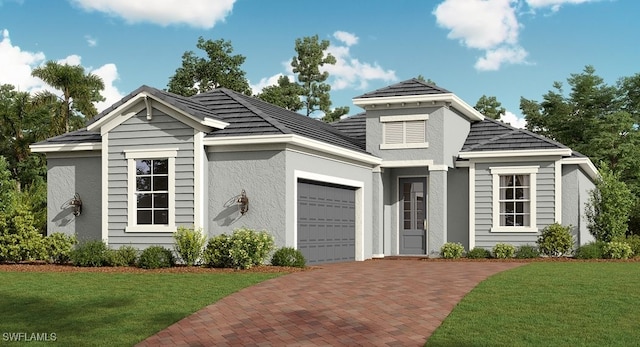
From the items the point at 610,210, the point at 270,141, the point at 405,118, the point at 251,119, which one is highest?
the point at 405,118

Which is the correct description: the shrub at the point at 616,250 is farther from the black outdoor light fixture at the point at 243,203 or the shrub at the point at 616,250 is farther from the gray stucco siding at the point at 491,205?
the black outdoor light fixture at the point at 243,203

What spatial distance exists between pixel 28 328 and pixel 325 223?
10.8 metres

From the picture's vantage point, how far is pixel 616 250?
70.1 ft

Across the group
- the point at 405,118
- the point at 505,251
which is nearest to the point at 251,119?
the point at 405,118

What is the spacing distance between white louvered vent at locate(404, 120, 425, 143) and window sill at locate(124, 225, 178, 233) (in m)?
8.35

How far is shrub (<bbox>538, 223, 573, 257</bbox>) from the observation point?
71.3 ft

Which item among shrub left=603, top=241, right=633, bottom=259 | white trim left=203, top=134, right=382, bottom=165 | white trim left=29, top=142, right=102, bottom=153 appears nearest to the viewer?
white trim left=203, top=134, right=382, bottom=165

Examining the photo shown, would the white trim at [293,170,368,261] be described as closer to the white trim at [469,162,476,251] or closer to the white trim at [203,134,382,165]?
the white trim at [203,134,382,165]

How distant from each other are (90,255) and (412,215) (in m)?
10.6

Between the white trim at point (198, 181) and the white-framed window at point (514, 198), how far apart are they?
31.3 ft

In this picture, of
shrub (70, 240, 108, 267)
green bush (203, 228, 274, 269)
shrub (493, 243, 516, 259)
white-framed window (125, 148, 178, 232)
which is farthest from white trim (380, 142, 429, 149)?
shrub (70, 240, 108, 267)

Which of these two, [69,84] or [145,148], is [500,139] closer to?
[145,148]
